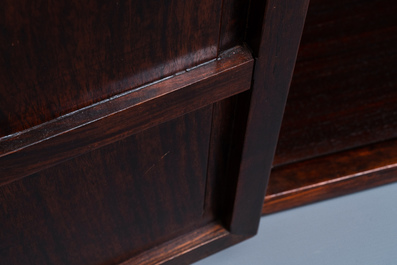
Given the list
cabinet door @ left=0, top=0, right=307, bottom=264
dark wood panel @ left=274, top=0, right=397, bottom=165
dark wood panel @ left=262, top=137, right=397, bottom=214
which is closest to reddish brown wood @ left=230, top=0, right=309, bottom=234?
cabinet door @ left=0, top=0, right=307, bottom=264

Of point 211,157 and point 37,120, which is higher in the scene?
point 37,120

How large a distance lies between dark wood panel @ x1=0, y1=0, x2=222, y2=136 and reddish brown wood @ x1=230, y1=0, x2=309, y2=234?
0.07 meters

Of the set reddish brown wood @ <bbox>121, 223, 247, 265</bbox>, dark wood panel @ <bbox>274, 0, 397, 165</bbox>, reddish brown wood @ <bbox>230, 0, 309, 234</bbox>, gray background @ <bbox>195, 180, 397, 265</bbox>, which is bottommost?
gray background @ <bbox>195, 180, 397, 265</bbox>

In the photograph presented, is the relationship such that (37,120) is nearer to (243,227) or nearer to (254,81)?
(254,81)

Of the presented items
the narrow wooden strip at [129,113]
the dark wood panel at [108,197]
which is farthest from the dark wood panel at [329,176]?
the narrow wooden strip at [129,113]

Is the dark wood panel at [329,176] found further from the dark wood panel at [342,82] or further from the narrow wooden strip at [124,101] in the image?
the narrow wooden strip at [124,101]

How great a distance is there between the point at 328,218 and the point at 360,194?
0.33ft

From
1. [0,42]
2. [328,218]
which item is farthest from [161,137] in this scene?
[328,218]

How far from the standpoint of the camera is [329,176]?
3.60ft

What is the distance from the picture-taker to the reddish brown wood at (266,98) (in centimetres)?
63

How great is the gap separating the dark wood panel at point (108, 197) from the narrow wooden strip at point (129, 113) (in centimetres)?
5

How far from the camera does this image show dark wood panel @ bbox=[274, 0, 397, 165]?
118 centimetres

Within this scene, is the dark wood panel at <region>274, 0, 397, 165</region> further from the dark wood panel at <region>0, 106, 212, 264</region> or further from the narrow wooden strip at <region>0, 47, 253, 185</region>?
the narrow wooden strip at <region>0, 47, 253, 185</region>

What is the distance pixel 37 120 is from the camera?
56 centimetres
